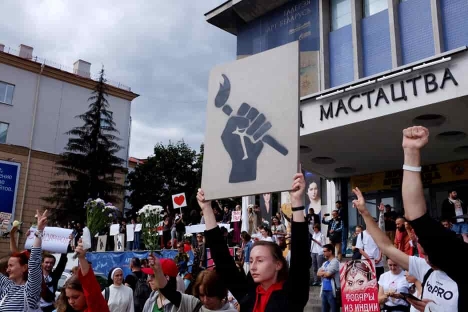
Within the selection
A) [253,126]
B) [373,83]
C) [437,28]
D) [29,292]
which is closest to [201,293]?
[253,126]

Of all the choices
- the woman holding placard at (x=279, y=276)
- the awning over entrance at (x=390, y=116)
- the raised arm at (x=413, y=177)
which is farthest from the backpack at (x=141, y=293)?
the awning over entrance at (x=390, y=116)

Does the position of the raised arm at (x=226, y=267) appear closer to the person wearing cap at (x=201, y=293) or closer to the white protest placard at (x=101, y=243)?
the person wearing cap at (x=201, y=293)

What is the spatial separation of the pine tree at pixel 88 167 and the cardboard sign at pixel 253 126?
2651cm

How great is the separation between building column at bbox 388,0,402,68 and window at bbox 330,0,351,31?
2.01 m

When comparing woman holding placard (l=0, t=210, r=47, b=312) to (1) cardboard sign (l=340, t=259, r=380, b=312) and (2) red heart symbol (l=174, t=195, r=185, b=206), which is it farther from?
(2) red heart symbol (l=174, t=195, r=185, b=206)

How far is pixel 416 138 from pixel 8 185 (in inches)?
1201

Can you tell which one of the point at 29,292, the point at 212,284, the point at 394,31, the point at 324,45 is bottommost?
the point at 29,292

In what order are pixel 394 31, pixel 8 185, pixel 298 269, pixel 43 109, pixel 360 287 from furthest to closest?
1. pixel 43 109
2. pixel 8 185
3. pixel 394 31
4. pixel 360 287
5. pixel 298 269

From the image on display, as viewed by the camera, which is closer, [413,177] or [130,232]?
[413,177]

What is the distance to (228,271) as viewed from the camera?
9.89 ft

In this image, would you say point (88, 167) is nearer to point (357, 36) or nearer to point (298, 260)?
point (357, 36)

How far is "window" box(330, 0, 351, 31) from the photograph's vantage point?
18047 millimetres

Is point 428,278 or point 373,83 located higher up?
point 373,83

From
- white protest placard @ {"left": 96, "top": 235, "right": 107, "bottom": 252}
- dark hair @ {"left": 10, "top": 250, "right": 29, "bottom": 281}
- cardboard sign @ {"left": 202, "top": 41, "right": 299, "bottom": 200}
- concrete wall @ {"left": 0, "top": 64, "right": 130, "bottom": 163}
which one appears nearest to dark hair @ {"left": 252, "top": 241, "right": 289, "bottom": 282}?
cardboard sign @ {"left": 202, "top": 41, "right": 299, "bottom": 200}
